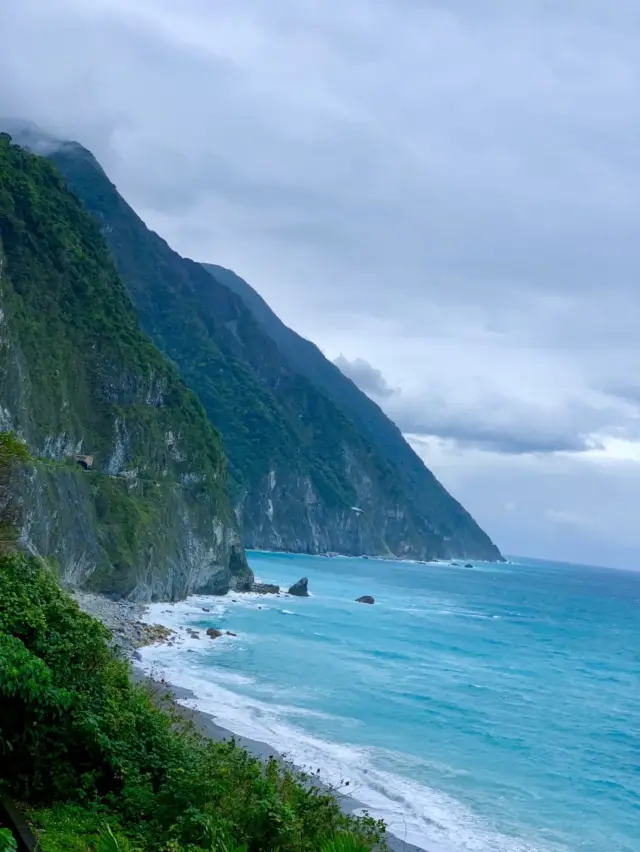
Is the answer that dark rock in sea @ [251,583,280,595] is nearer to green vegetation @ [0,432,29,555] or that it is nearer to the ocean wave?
the ocean wave

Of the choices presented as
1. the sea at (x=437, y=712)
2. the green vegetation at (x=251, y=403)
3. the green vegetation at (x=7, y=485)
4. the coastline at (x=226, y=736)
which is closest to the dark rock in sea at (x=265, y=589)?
the sea at (x=437, y=712)

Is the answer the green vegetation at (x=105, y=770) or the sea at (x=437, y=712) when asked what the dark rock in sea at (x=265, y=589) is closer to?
the sea at (x=437, y=712)

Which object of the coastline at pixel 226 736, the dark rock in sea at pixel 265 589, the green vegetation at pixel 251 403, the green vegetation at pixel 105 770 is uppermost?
the green vegetation at pixel 251 403

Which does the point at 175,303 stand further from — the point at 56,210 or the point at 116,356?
the point at 116,356

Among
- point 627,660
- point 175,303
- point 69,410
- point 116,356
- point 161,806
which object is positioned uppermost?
point 175,303

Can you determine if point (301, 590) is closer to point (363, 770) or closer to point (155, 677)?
point (155, 677)

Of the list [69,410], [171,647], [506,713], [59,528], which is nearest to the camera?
[506,713]

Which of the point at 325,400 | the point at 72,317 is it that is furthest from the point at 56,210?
the point at 325,400
